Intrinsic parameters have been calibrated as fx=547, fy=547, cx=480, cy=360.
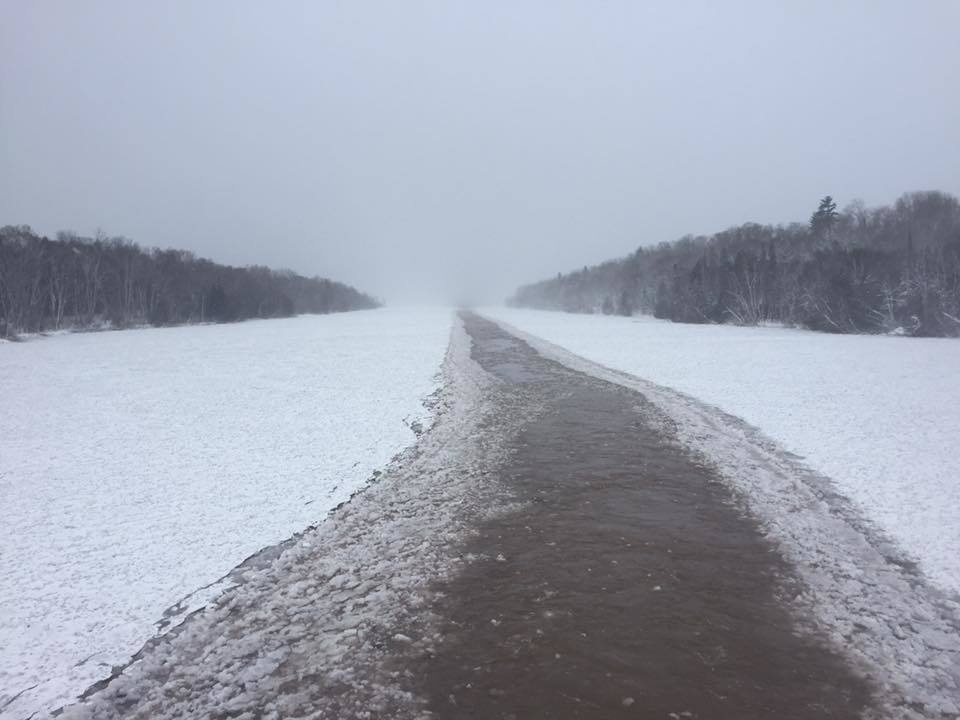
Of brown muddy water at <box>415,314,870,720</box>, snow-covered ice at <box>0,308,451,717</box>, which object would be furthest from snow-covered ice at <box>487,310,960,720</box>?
snow-covered ice at <box>0,308,451,717</box>

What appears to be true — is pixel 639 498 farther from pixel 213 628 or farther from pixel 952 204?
pixel 952 204

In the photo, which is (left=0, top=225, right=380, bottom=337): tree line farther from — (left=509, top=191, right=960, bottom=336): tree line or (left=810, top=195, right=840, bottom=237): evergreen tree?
(left=810, top=195, right=840, bottom=237): evergreen tree

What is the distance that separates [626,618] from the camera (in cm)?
568

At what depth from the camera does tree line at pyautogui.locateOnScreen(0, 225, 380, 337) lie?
2397 inches

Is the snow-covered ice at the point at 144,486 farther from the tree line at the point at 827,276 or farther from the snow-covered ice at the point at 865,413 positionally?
the tree line at the point at 827,276

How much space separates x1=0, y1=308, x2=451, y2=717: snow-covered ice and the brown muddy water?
10.7ft

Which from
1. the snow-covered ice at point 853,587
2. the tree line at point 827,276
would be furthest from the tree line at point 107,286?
the tree line at point 827,276

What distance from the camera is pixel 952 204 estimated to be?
96.1 metres

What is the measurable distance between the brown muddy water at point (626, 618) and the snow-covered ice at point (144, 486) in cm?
326

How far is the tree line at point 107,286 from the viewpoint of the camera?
6088 centimetres

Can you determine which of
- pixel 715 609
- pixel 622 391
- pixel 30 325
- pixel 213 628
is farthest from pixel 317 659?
pixel 30 325

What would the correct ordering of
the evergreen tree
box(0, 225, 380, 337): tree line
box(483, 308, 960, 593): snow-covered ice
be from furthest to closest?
the evergreen tree → box(0, 225, 380, 337): tree line → box(483, 308, 960, 593): snow-covered ice

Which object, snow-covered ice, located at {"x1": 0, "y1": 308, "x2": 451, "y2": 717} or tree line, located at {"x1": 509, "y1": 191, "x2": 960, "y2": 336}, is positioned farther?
tree line, located at {"x1": 509, "y1": 191, "x2": 960, "y2": 336}

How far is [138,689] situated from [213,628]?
0.93m
